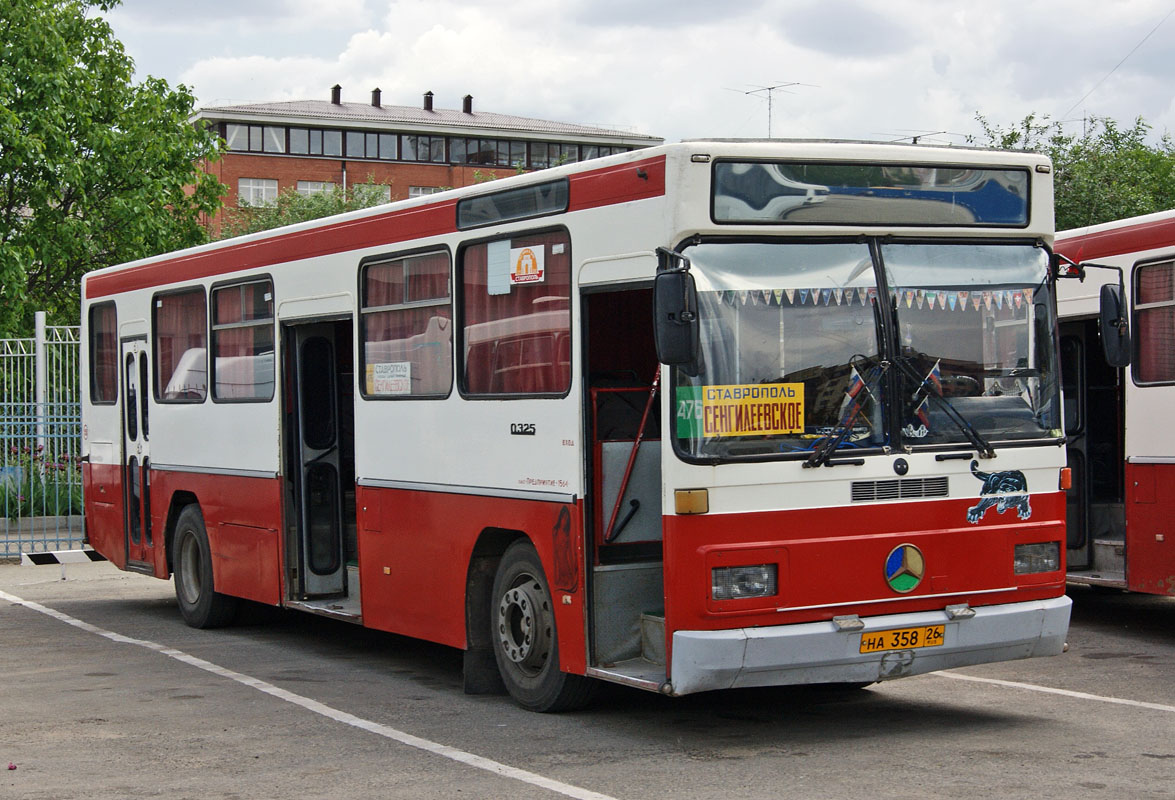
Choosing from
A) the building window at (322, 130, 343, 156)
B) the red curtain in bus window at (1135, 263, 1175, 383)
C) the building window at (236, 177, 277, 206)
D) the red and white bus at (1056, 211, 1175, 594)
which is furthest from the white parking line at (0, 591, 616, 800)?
the building window at (322, 130, 343, 156)

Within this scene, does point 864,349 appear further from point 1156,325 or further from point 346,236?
point 1156,325

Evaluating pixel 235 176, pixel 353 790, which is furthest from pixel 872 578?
pixel 235 176

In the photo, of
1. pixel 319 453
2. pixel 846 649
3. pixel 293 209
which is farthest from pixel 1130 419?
pixel 293 209

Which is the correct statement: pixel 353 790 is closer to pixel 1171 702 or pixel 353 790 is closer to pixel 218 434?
pixel 1171 702

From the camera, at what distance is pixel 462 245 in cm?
971

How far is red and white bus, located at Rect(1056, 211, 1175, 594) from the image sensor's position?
11680mm

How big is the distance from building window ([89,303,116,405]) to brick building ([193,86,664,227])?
220ft

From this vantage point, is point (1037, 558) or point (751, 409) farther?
point (1037, 558)

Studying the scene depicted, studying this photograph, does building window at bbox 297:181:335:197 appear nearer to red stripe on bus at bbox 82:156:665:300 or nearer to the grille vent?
red stripe on bus at bbox 82:156:665:300

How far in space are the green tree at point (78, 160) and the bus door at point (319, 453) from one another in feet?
65.2

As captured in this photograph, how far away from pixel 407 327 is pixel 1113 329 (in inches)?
176

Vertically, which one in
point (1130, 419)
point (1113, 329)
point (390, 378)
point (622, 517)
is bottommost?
point (622, 517)

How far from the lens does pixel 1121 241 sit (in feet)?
39.8

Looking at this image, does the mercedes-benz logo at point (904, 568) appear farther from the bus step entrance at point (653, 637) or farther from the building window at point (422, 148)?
the building window at point (422, 148)
